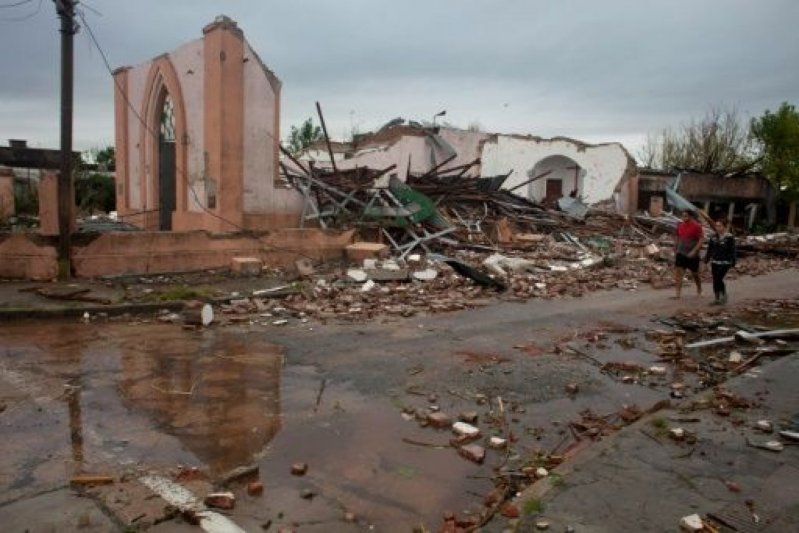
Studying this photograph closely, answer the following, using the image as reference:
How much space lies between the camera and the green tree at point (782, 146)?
30.1 meters

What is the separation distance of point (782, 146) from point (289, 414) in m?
33.2

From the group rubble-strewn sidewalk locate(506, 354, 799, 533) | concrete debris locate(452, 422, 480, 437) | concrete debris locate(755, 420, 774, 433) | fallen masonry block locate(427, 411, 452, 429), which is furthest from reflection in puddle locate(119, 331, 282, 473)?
concrete debris locate(755, 420, 774, 433)

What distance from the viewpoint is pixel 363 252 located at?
1409 cm

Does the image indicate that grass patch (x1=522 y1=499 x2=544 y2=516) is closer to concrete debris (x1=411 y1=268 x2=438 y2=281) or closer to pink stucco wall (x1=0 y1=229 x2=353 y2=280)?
concrete debris (x1=411 y1=268 x2=438 y2=281)

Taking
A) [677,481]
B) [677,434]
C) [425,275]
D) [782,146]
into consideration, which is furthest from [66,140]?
[782,146]

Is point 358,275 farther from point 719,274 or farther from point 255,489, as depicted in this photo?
point 255,489

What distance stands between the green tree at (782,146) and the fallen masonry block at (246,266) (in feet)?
94.3

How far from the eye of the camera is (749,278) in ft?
52.5

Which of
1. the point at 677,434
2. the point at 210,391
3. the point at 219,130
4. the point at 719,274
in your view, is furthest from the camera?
the point at 219,130

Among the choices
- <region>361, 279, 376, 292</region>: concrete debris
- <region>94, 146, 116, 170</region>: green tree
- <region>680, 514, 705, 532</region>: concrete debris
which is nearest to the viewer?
<region>680, 514, 705, 532</region>: concrete debris

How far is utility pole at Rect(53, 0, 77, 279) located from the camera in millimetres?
10609

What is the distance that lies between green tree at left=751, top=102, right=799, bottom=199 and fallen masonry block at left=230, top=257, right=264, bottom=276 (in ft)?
94.3

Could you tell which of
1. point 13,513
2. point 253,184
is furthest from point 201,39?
point 13,513

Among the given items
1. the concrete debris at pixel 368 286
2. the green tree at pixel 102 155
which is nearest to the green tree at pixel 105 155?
the green tree at pixel 102 155
